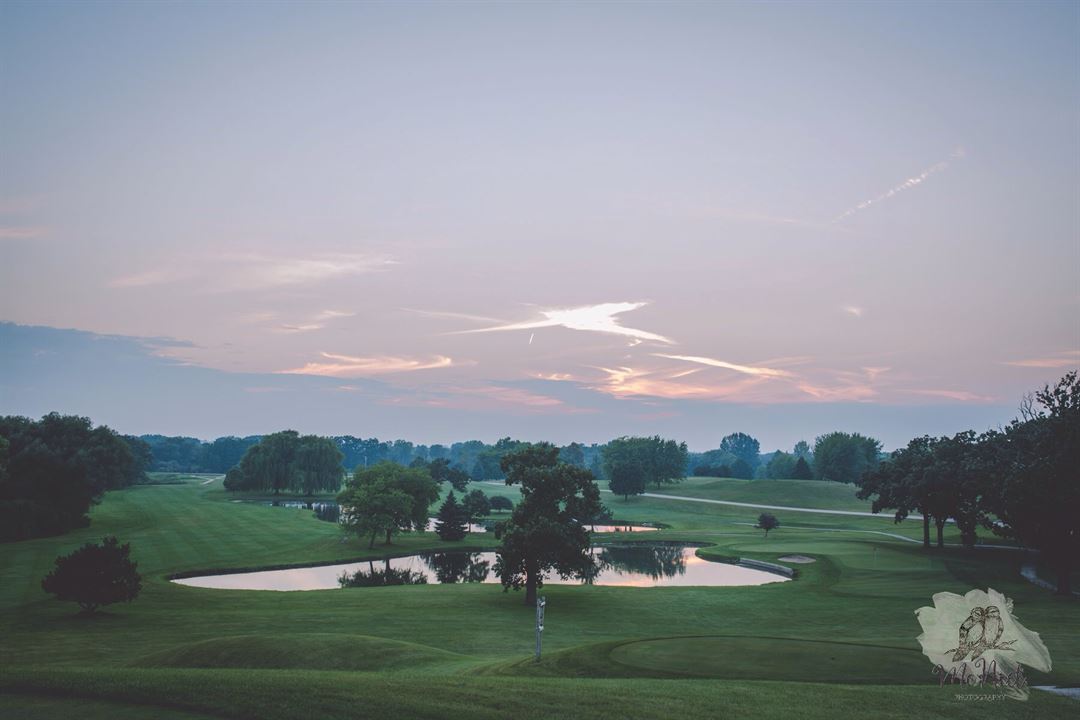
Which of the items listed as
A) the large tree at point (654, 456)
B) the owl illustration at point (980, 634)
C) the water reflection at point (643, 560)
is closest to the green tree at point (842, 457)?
the large tree at point (654, 456)

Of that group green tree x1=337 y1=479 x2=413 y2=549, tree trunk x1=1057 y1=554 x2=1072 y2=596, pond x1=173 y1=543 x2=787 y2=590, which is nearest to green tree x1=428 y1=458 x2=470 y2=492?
green tree x1=337 y1=479 x2=413 y2=549

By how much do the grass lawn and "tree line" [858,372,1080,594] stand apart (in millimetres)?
3781

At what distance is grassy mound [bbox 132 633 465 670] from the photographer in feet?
89.4

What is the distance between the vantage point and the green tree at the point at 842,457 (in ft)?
586

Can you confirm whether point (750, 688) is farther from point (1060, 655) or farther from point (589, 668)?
point (1060, 655)

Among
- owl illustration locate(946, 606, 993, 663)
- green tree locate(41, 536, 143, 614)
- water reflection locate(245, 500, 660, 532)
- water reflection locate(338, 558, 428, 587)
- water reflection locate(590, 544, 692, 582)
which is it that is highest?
owl illustration locate(946, 606, 993, 663)

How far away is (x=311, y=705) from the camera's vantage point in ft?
55.7

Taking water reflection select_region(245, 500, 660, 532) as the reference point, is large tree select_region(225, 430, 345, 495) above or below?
above

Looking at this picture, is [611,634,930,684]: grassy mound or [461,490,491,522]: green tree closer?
[611,634,930,684]: grassy mound

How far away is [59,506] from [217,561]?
31.4 m

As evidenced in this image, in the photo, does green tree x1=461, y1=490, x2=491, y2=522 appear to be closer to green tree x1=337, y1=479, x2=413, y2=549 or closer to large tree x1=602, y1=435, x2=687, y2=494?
green tree x1=337, y1=479, x2=413, y2=549

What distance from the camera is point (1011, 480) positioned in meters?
47.8

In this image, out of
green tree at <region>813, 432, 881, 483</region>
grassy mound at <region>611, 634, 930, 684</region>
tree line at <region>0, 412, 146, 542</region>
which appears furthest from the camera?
green tree at <region>813, 432, 881, 483</region>

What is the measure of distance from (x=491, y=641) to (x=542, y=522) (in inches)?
530
